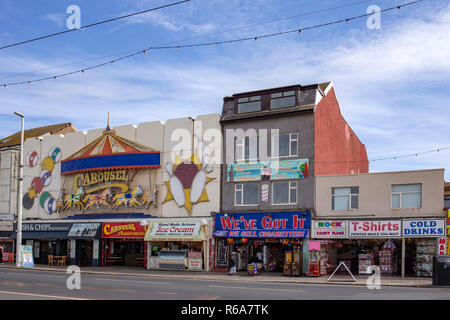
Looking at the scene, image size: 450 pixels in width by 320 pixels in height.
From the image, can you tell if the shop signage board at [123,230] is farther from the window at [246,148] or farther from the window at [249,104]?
the window at [249,104]

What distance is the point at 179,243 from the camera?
35781mm

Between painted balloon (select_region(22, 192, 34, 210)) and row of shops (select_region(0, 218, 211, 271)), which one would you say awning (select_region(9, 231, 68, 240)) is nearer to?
row of shops (select_region(0, 218, 211, 271))

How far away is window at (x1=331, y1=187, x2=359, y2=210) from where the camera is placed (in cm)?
3045

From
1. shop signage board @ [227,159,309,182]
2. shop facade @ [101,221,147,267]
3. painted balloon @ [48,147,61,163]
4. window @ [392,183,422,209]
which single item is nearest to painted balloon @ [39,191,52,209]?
painted balloon @ [48,147,61,163]

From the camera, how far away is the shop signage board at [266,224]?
30.7m

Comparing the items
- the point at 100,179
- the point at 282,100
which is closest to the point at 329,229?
the point at 282,100

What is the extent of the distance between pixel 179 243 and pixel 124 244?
595 centimetres

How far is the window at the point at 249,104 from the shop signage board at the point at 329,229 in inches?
333

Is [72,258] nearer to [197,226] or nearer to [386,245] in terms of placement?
[197,226]

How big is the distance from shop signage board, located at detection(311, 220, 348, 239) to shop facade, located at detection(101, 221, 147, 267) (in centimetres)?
1211

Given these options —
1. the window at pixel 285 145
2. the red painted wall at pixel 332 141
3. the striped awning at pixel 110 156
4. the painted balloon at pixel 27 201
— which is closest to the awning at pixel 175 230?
the striped awning at pixel 110 156

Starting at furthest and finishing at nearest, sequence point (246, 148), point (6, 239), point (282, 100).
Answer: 1. point (6, 239)
2. point (246, 148)
3. point (282, 100)

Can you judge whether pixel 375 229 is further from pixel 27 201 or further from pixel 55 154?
pixel 27 201
